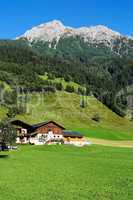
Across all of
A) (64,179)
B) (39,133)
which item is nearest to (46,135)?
(39,133)

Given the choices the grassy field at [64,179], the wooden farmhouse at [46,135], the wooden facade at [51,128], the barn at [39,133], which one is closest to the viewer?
the grassy field at [64,179]

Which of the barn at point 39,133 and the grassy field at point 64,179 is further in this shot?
the barn at point 39,133

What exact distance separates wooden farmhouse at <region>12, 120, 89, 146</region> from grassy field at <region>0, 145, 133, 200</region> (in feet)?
143

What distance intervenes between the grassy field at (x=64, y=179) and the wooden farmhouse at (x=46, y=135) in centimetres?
4346

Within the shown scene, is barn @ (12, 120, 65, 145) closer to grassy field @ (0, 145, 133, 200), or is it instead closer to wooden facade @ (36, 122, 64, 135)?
wooden facade @ (36, 122, 64, 135)

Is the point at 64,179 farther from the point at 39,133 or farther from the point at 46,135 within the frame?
the point at 46,135

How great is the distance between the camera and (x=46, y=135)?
13112 centimetres

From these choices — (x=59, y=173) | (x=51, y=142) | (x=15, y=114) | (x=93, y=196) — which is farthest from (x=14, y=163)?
(x=15, y=114)

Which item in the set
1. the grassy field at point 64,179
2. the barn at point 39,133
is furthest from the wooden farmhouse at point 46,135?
the grassy field at point 64,179

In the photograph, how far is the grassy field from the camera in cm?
4206

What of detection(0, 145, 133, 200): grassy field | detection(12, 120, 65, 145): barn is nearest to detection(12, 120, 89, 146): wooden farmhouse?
detection(12, 120, 65, 145): barn

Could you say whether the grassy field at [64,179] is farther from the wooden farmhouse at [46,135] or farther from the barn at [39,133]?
the barn at [39,133]

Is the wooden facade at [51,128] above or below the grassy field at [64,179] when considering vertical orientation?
above

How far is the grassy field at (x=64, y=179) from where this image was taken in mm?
42062
